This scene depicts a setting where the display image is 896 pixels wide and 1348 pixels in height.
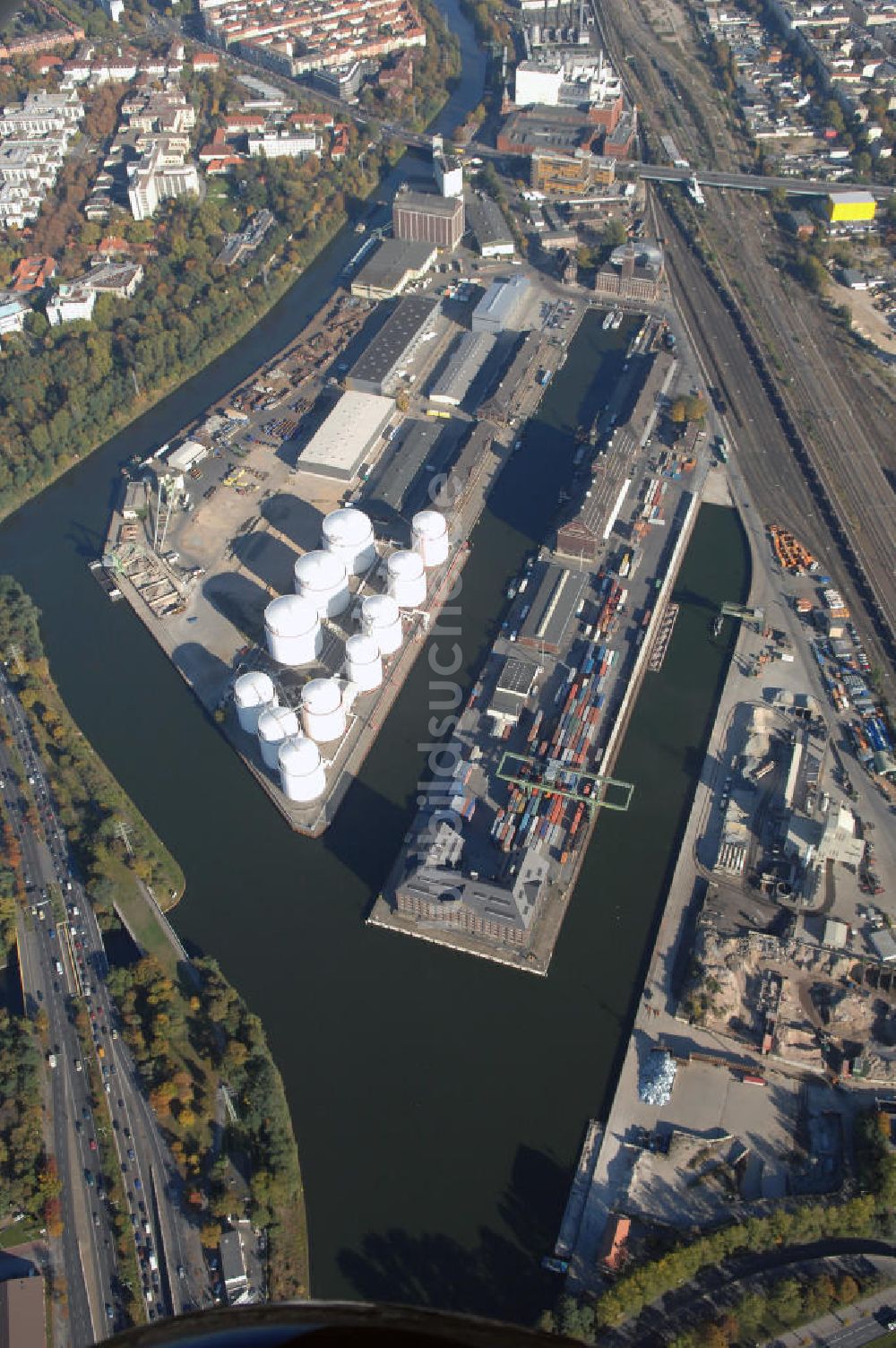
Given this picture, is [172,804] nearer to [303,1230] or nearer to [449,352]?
[303,1230]

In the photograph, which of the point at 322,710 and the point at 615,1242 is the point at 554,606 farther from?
the point at 615,1242

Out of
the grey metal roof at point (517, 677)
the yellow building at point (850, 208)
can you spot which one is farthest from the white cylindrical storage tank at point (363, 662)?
the yellow building at point (850, 208)

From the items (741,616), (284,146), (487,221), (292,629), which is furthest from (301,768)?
(284,146)

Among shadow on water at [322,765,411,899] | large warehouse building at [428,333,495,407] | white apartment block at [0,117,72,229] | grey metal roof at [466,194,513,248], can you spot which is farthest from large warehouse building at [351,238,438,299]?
shadow on water at [322,765,411,899]

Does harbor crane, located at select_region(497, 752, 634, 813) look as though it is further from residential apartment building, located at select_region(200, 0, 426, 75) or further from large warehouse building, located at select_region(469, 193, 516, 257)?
residential apartment building, located at select_region(200, 0, 426, 75)

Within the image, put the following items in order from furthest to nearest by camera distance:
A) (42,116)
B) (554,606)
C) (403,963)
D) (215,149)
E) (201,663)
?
1. (42,116)
2. (215,149)
3. (554,606)
4. (201,663)
5. (403,963)

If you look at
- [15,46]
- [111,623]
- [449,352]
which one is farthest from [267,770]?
[15,46]

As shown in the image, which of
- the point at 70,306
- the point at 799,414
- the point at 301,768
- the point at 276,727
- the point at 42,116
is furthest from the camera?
the point at 42,116
